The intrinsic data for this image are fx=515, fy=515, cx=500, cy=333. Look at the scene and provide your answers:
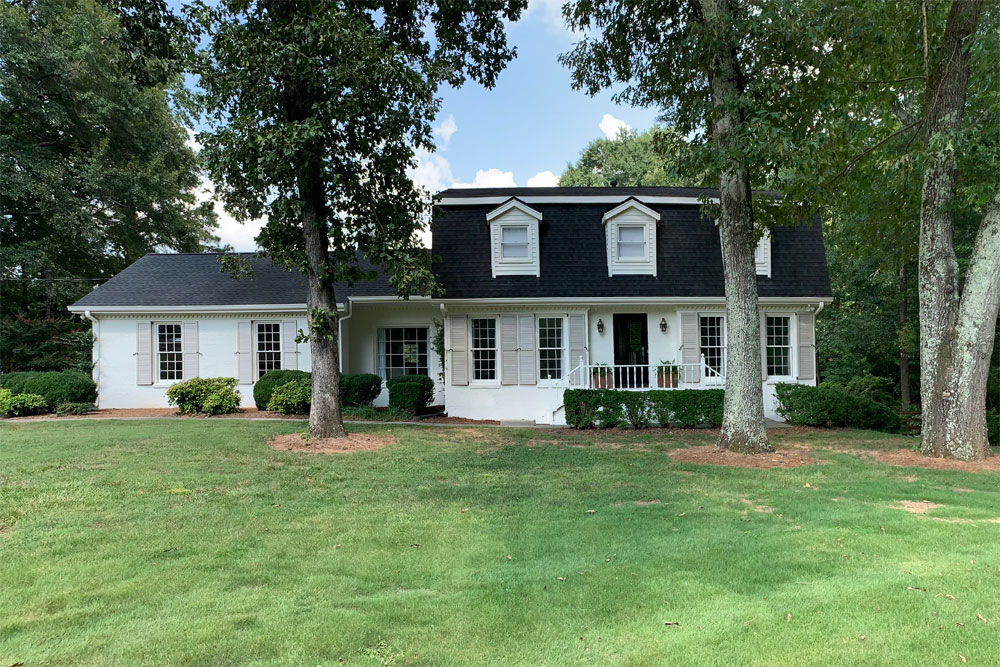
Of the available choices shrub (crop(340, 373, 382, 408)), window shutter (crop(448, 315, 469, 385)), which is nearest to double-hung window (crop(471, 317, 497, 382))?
window shutter (crop(448, 315, 469, 385))

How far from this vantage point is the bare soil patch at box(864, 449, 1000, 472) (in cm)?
736

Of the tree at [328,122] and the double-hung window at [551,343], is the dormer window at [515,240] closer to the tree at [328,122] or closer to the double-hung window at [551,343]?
the double-hung window at [551,343]

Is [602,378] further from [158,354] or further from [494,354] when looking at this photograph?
[158,354]

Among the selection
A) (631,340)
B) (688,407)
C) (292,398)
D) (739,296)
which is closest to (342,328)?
(292,398)

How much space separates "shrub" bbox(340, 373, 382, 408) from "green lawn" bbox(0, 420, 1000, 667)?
6478 mm

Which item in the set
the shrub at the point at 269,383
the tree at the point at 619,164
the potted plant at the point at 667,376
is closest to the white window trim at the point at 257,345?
the shrub at the point at 269,383

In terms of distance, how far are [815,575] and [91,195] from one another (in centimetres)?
2505

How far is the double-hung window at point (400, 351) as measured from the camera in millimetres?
15492

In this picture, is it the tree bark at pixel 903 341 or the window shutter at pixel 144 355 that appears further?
the tree bark at pixel 903 341

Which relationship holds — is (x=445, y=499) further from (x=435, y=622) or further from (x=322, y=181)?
(x=322, y=181)

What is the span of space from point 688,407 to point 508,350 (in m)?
4.52

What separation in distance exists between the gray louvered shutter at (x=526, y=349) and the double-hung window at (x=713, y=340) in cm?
441

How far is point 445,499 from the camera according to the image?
581 cm

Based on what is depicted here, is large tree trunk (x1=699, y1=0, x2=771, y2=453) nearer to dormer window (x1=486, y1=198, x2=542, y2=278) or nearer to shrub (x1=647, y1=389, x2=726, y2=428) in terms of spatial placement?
shrub (x1=647, y1=389, x2=726, y2=428)
